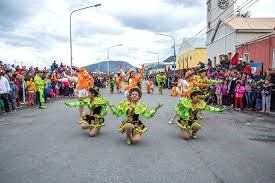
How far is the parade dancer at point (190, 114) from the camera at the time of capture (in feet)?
36.6

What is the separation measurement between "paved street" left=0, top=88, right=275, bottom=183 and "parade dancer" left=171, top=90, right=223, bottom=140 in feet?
0.94

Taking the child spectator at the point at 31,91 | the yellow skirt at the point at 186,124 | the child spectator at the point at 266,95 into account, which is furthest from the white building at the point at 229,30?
the yellow skirt at the point at 186,124

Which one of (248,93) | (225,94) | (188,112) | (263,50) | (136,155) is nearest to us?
(136,155)

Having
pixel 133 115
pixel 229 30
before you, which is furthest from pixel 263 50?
pixel 133 115

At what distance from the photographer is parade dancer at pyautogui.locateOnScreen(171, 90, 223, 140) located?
11.1 m

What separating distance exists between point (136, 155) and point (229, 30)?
38.9 metres

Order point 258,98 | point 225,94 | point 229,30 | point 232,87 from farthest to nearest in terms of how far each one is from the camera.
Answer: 1. point 229,30
2. point 225,94
3. point 232,87
4. point 258,98

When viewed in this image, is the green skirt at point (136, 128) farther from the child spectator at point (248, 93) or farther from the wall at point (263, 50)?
the wall at point (263, 50)

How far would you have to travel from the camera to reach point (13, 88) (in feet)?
66.7

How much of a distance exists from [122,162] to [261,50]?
2733 centimetres

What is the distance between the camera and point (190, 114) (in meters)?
11.5

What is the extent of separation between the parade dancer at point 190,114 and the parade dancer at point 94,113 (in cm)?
217

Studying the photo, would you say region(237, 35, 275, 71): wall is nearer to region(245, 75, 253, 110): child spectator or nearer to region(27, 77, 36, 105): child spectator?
region(245, 75, 253, 110): child spectator

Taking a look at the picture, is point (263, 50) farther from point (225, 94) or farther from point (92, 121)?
point (92, 121)
